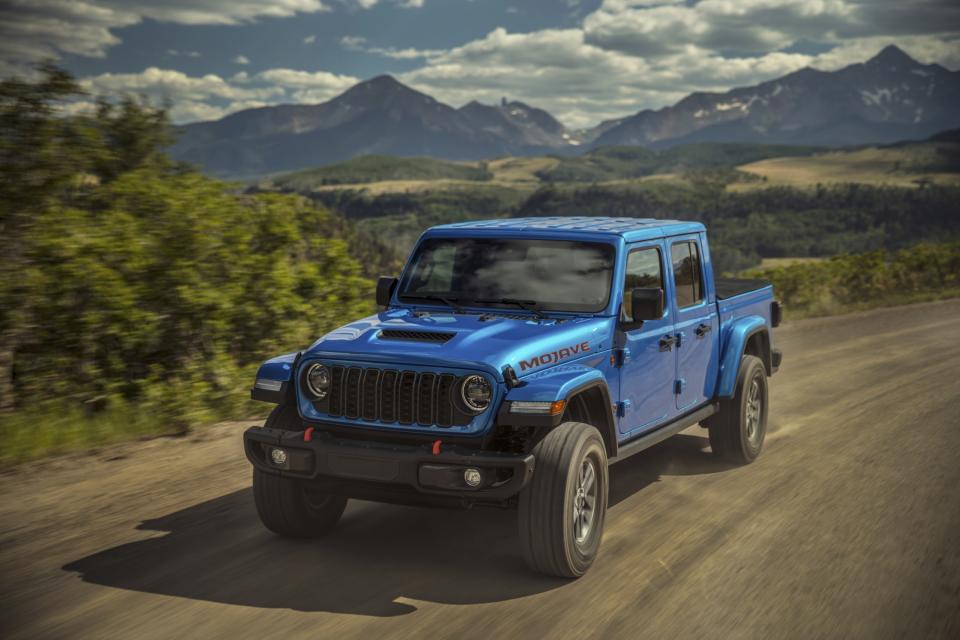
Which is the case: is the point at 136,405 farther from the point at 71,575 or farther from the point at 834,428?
the point at 834,428

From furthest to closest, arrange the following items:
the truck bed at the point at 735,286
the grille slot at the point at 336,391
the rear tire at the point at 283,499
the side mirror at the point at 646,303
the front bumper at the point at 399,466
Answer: the truck bed at the point at 735,286 → the side mirror at the point at 646,303 → the rear tire at the point at 283,499 → the grille slot at the point at 336,391 → the front bumper at the point at 399,466

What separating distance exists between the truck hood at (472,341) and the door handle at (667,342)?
2.32ft

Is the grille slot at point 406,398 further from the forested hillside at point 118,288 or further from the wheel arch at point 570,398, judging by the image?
the forested hillside at point 118,288

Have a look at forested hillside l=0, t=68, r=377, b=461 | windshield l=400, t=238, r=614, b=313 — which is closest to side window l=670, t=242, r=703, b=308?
windshield l=400, t=238, r=614, b=313

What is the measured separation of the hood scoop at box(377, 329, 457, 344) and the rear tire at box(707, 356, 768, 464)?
3.13m

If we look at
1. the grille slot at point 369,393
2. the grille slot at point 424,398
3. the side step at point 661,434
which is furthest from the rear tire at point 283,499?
the side step at point 661,434

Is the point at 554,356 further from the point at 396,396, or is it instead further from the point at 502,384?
the point at 396,396

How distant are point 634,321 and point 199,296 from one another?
445cm

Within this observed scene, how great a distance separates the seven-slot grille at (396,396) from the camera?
15.5ft

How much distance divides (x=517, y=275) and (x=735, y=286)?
3.16 meters

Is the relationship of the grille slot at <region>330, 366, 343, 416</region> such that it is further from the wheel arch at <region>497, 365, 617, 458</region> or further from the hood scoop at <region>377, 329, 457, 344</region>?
the wheel arch at <region>497, 365, 617, 458</region>

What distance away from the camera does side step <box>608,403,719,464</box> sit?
5.62m

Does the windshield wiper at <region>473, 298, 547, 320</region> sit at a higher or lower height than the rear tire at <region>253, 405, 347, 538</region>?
higher

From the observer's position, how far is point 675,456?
771 centimetres
